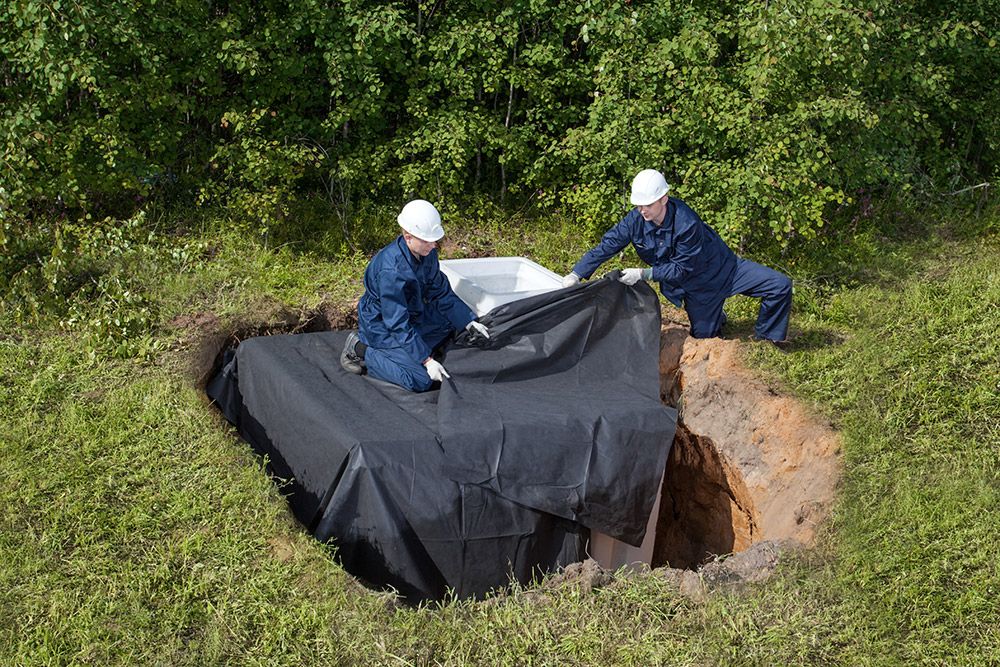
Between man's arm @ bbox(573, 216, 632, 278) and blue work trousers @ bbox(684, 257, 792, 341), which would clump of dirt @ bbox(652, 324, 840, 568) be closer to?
blue work trousers @ bbox(684, 257, 792, 341)

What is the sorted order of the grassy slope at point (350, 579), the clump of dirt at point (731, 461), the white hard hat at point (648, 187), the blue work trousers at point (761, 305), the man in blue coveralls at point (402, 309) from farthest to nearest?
1. the blue work trousers at point (761, 305)
2. the white hard hat at point (648, 187)
3. the man in blue coveralls at point (402, 309)
4. the clump of dirt at point (731, 461)
5. the grassy slope at point (350, 579)

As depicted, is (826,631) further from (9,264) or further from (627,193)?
(9,264)

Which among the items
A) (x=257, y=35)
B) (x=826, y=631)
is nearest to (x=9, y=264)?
(x=257, y=35)

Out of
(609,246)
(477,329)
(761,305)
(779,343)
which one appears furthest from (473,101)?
(779,343)

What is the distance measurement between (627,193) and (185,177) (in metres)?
3.43

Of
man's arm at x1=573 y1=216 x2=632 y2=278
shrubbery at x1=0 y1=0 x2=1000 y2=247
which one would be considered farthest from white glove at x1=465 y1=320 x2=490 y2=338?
shrubbery at x1=0 y1=0 x2=1000 y2=247

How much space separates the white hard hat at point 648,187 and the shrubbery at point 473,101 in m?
1.15

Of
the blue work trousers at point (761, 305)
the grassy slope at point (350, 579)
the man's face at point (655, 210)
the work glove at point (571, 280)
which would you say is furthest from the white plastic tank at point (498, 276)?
the grassy slope at point (350, 579)

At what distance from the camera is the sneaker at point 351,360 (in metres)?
5.37

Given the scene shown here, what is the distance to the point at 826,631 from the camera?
394cm

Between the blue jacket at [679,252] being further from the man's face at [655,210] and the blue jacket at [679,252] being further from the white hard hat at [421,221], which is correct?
the white hard hat at [421,221]

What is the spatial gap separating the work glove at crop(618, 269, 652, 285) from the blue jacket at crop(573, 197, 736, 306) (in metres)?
0.06

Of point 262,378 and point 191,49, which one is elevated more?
point 191,49

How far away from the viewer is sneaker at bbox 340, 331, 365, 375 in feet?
17.6
